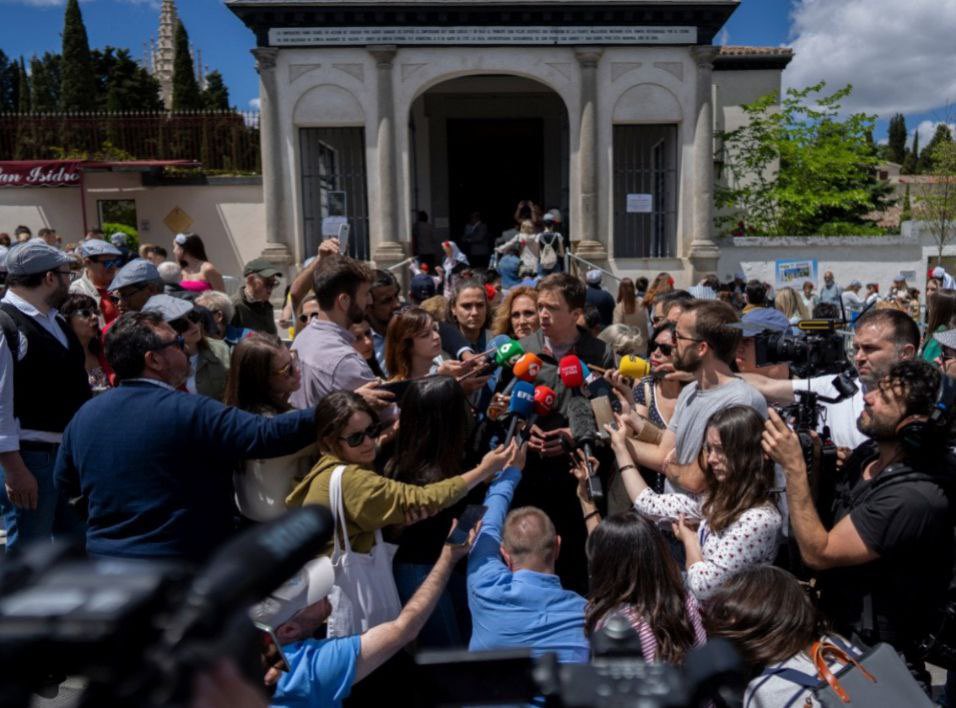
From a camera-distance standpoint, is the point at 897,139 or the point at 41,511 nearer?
the point at 41,511

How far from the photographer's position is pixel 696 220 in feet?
54.6

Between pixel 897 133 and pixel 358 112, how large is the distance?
6508cm

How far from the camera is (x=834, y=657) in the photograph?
2275 mm

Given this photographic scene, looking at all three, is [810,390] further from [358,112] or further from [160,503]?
[358,112]

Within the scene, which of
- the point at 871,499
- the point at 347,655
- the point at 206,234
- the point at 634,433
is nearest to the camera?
the point at 347,655

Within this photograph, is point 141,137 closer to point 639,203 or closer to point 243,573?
point 639,203

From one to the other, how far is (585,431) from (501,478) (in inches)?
18.1

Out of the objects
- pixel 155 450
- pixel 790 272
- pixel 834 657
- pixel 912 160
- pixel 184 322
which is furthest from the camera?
pixel 912 160

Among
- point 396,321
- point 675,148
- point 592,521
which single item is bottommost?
point 592,521

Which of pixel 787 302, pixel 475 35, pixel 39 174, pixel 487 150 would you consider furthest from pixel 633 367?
pixel 487 150

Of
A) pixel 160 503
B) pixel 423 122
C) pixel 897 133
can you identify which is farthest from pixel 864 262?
pixel 897 133

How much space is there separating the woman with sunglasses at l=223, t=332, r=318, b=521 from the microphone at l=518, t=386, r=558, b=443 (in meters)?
1.03

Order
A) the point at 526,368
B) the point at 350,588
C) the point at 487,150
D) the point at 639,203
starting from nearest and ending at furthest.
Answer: the point at 350,588
the point at 526,368
the point at 639,203
the point at 487,150

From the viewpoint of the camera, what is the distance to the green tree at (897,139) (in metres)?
65.4
